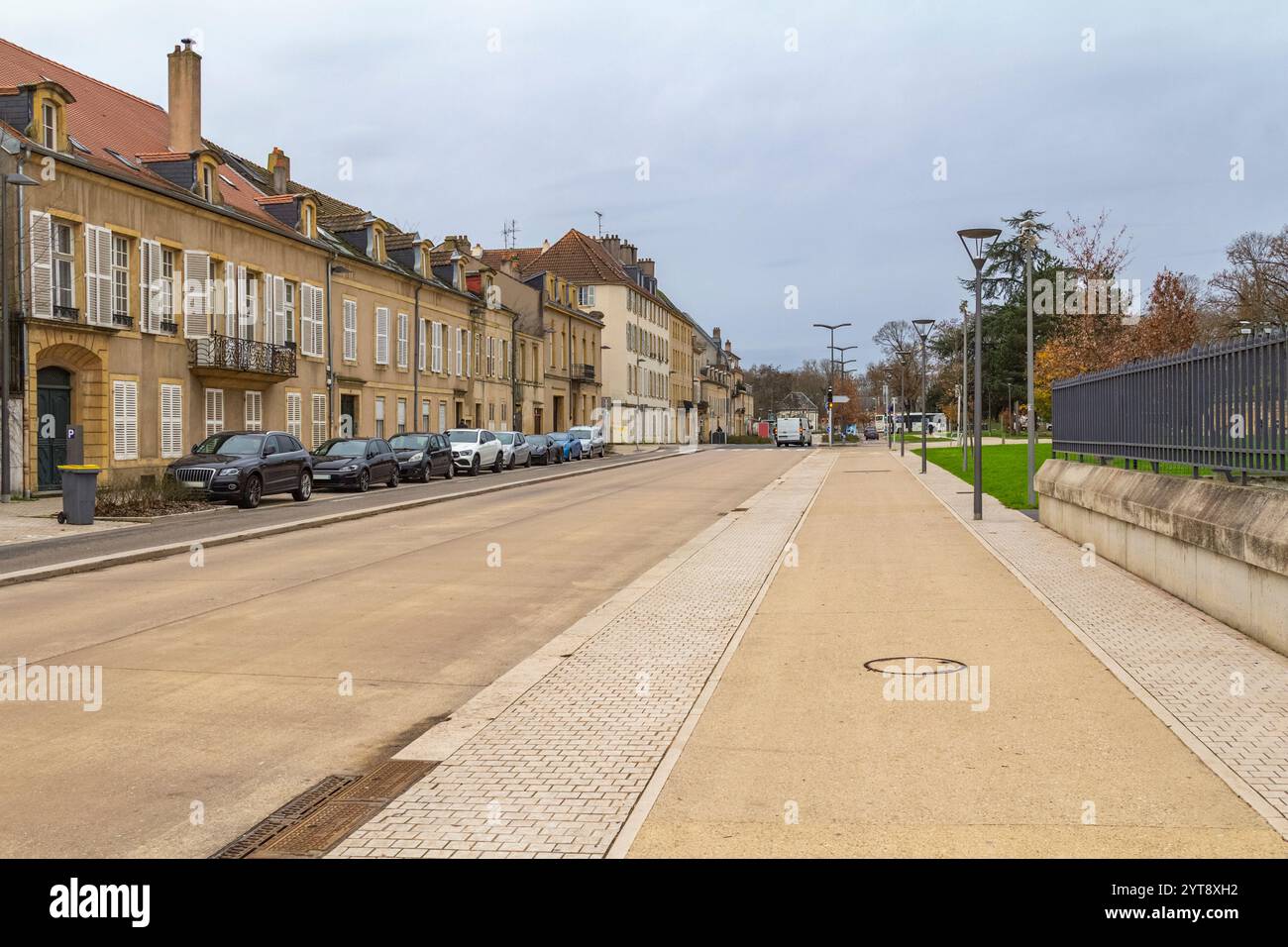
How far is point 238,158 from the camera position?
4506 cm

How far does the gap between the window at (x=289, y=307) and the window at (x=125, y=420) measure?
29.3 feet

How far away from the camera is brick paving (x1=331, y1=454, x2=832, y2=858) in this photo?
183 inches

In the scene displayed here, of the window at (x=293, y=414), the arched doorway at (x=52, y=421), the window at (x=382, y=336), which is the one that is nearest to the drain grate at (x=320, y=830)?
the arched doorway at (x=52, y=421)

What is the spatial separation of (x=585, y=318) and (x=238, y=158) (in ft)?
114

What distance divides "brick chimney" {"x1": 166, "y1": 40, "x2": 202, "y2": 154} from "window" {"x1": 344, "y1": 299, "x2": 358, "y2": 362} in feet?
26.9

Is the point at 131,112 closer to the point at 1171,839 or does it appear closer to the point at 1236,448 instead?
the point at 1236,448

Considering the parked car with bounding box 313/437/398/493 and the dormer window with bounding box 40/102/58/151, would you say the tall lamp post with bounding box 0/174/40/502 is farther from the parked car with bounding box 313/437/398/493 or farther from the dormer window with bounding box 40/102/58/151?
the parked car with bounding box 313/437/398/493

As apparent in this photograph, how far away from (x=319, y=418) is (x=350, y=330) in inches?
161

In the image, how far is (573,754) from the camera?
5965 mm

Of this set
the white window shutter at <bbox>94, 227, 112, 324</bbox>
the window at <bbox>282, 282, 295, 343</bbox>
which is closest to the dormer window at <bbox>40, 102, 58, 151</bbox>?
the white window shutter at <bbox>94, 227, 112, 324</bbox>

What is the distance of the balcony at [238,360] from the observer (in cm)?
3259

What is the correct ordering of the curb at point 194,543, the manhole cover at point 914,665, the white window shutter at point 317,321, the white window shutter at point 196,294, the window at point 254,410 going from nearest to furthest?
the manhole cover at point 914,665, the curb at point 194,543, the white window shutter at point 196,294, the window at point 254,410, the white window shutter at point 317,321

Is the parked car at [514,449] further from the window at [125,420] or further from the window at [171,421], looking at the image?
the window at [125,420]

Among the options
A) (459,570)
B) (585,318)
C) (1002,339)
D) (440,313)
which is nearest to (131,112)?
(440,313)
